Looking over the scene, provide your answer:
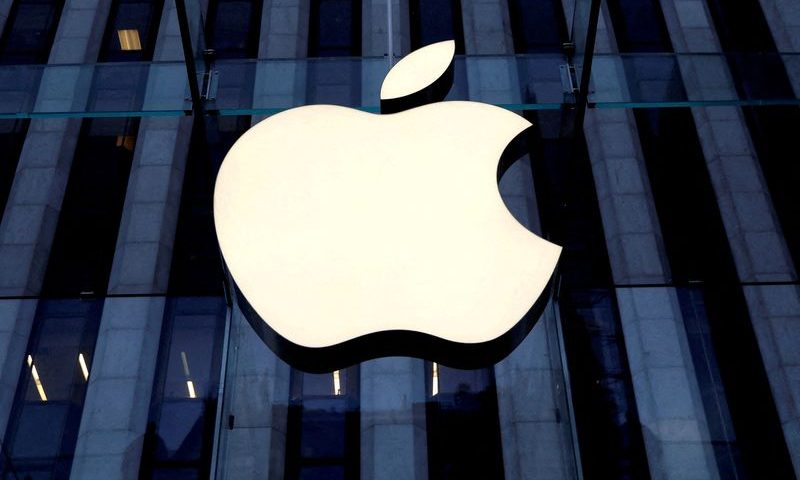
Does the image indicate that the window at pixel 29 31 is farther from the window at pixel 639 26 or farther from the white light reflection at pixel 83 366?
the window at pixel 639 26

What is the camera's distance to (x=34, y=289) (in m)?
15.4

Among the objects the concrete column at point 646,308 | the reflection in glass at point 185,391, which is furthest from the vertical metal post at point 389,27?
the reflection in glass at point 185,391

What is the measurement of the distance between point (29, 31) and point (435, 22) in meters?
8.07

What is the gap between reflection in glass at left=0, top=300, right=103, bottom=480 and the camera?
13.3m

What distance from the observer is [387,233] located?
39.0 feet

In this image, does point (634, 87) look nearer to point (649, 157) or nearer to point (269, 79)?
point (649, 157)

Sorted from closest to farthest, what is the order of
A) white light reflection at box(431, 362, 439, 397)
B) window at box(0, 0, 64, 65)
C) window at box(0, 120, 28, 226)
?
white light reflection at box(431, 362, 439, 397)
window at box(0, 120, 28, 226)
window at box(0, 0, 64, 65)

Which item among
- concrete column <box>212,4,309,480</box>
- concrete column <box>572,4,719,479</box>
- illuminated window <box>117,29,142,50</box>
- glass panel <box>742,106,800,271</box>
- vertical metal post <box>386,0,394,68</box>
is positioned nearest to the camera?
concrete column <box>212,4,309,480</box>

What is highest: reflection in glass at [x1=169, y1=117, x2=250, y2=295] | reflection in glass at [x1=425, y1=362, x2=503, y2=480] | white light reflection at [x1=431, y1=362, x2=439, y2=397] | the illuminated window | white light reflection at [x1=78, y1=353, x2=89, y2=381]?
the illuminated window

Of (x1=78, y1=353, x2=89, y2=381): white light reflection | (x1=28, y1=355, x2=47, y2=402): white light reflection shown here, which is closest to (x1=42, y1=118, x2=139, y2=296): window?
(x1=78, y1=353, x2=89, y2=381): white light reflection

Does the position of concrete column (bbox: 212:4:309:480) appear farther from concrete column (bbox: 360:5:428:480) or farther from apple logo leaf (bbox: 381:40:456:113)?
apple logo leaf (bbox: 381:40:456:113)

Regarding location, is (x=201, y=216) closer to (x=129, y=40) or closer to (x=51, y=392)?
(x=51, y=392)

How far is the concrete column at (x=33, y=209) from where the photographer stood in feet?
Answer: 47.6

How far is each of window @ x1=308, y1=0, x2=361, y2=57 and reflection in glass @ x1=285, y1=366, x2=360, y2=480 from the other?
7.76 meters
